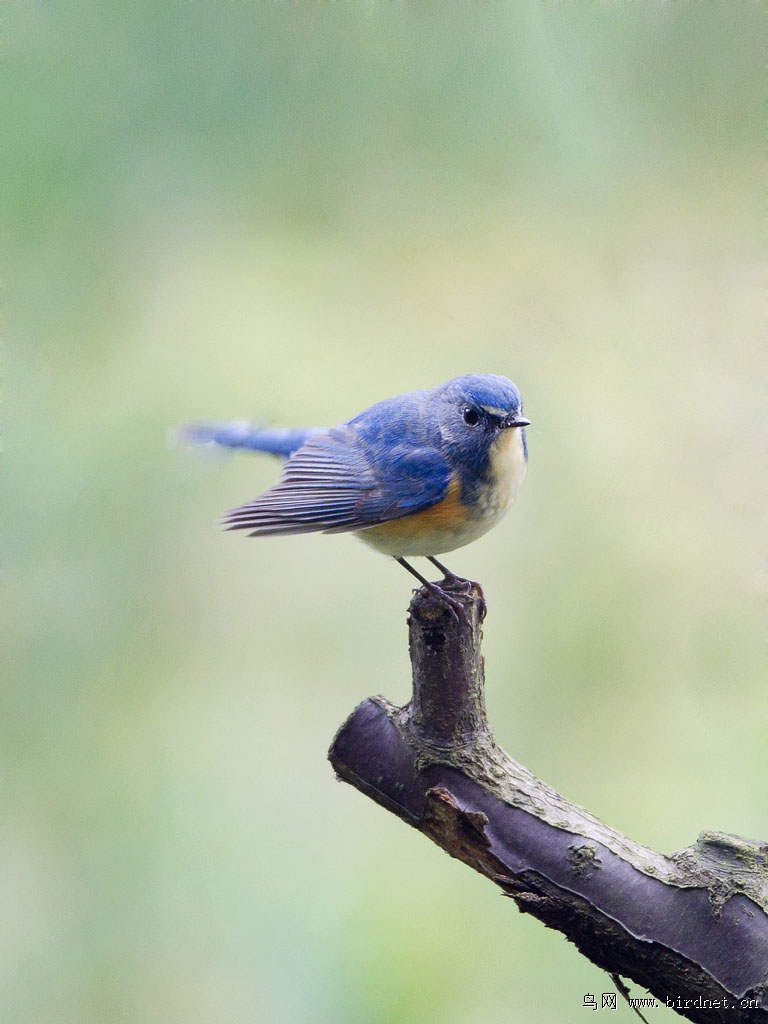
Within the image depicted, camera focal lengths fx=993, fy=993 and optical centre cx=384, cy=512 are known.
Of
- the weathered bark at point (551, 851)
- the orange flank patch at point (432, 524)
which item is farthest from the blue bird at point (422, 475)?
the weathered bark at point (551, 851)

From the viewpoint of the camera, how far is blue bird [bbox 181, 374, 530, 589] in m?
1.72

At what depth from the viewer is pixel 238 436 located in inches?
81.8

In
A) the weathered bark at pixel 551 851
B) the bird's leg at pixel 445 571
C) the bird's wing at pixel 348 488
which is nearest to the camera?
the weathered bark at pixel 551 851

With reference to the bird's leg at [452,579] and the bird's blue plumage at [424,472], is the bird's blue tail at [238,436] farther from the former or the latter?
the bird's leg at [452,579]

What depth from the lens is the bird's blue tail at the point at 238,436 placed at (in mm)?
2047

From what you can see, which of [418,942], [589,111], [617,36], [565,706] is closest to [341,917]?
[418,942]

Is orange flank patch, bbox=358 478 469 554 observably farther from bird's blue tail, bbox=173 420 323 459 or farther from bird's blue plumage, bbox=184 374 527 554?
bird's blue tail, bbox=173 420 323 459

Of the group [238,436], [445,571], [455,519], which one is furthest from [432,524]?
[238,436]

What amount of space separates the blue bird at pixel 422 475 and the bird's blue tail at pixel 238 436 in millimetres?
199

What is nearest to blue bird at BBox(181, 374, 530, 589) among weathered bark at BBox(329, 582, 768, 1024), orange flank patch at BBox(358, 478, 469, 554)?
orange flank patch at BBox(358, 478, 469, 554)

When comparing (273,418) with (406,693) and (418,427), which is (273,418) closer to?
(418,427)

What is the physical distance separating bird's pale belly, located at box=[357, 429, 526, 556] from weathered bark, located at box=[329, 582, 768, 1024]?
0.15 metres

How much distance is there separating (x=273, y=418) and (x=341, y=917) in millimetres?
1246

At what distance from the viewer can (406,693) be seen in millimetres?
2576
